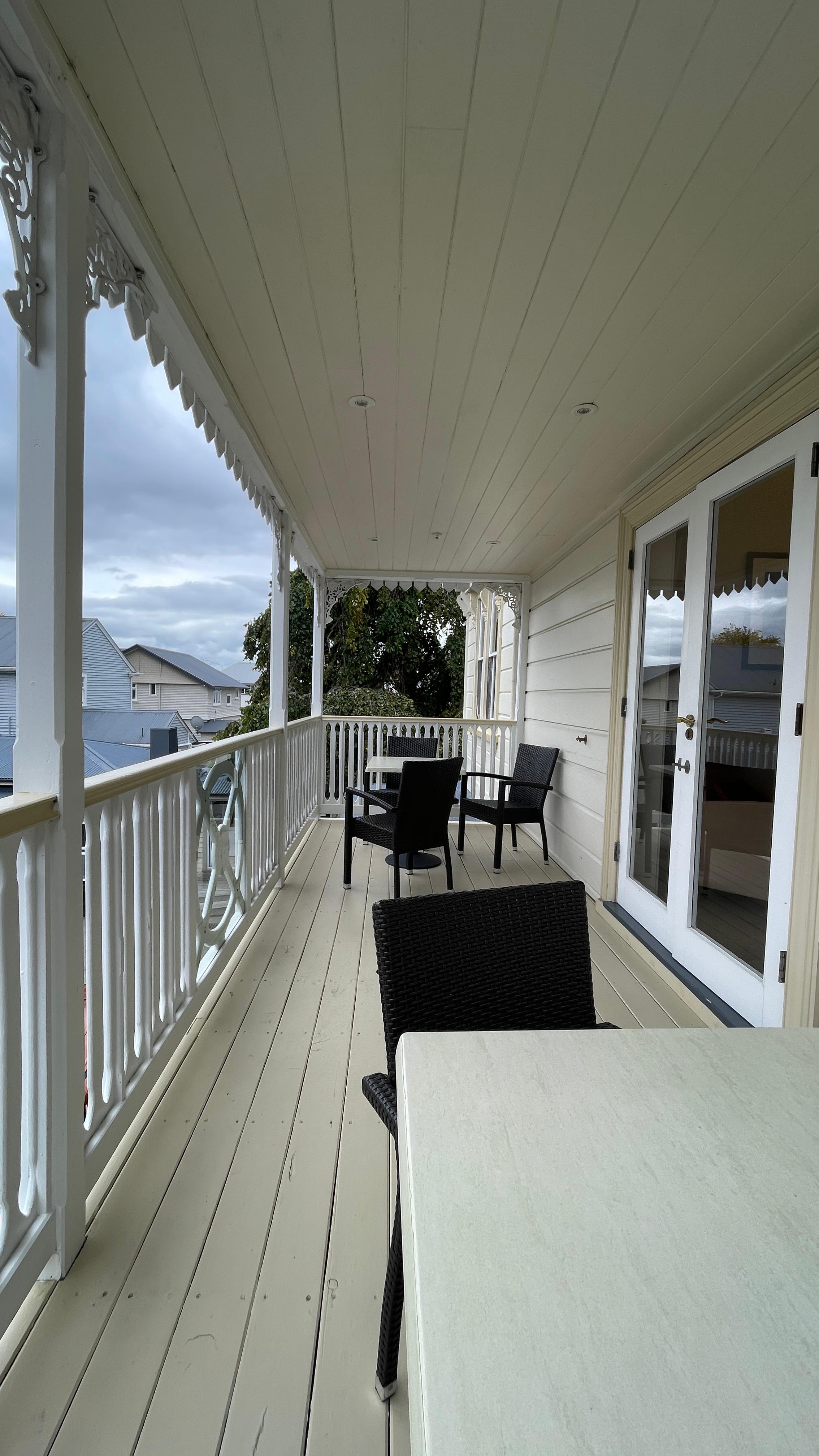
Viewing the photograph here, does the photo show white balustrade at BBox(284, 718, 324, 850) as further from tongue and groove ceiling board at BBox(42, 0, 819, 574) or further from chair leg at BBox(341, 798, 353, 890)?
tongue and groove ceiling board at BBox(42, 0, 819, 574)

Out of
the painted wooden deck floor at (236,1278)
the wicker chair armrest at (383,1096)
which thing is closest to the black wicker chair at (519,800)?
the painted wooden deck floor at (236,1278)

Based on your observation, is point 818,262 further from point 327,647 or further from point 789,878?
point 327,647

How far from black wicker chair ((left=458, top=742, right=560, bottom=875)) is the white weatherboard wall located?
0.36 ft

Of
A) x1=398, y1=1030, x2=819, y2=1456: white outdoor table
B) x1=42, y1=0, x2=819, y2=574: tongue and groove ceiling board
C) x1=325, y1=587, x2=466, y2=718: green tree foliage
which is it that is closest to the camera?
x1=398, y1=1030, x2=819, y2=1456: white outdoor table

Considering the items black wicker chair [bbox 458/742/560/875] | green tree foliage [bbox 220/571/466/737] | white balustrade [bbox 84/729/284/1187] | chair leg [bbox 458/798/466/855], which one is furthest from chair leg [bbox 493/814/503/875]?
green tree foliage [bbox 220/571/466/737]

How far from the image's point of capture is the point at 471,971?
4.06 ft

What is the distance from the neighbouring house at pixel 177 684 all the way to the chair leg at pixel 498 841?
2116 mm

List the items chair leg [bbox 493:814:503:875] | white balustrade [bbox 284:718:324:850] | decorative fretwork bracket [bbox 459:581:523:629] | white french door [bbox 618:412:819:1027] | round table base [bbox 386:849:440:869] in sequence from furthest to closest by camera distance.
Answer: decorative fretwork bracket [bbox 459:581:523:629]
white balustrade [bbox 284:718:324:850]
chair leg [bbox 493:814:503:875]
round table base [bbox 386:849:440:869]
white french door [bbox 618:412:819:1027]

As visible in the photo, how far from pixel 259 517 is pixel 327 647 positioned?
26.8 feet

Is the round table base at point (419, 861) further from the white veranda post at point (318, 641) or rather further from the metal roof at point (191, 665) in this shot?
the metal roof at point (191, 665)

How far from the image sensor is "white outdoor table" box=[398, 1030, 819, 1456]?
18.0 inches

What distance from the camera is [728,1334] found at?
0.52m

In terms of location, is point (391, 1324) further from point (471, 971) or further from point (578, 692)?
point (578, 692)

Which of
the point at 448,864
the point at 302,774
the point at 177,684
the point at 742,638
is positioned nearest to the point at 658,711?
the point at 742,638
